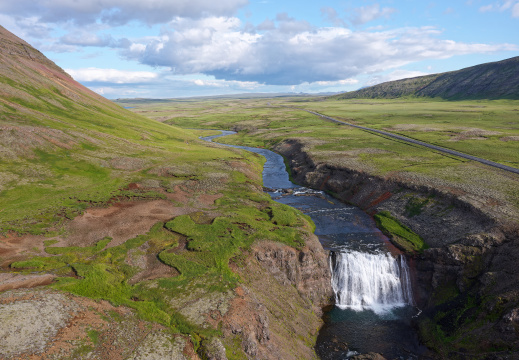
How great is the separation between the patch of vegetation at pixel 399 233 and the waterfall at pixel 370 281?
3.96 m

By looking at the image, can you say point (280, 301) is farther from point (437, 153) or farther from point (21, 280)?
point (437, 153)

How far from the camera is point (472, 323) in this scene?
37.0m

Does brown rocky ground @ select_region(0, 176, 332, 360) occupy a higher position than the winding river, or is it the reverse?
brown rocky ground @ select_region(0, 176, 332, 360)

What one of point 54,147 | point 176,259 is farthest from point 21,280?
point 54,147

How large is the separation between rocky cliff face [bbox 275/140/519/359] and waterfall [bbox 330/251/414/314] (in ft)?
8.09

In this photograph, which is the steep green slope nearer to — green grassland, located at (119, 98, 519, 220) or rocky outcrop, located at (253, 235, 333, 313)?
rocky outcrop, located at (253, 235, 333, 313)

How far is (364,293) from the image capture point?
48844mm

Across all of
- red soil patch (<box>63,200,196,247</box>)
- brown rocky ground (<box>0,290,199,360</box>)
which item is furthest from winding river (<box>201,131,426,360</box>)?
red soil patch (<box>63,200,196,247</box>)

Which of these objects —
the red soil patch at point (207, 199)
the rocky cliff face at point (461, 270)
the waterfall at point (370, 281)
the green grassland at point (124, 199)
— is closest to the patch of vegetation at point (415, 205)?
the rocky cliff face at point (461, 270)

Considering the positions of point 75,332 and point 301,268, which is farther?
point 301,268

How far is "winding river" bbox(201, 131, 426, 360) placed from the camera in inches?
1527

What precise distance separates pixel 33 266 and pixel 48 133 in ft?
221

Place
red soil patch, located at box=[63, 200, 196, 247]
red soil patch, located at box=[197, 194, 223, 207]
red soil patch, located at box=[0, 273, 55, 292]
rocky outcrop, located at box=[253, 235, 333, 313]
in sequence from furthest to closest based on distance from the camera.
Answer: red soil patch, located at box=[197, 194, 223, 207] → red soil patch, located at box=[63, 200, 196, 247] → rocky outcrop, located at box=[253, 235, 333, 313] → red soil patch, located at box=[0, 273, 55, 292]

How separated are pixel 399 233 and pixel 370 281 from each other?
1470 cm
